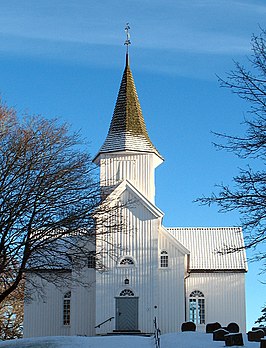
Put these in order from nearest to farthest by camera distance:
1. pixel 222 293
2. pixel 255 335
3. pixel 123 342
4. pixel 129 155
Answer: pixel 255 335 → pixel 123 342 → pixel 129 155 → pixel 222 293

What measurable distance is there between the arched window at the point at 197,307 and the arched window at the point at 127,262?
21.2 ft

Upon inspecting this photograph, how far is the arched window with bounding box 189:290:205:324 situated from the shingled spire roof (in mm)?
9163

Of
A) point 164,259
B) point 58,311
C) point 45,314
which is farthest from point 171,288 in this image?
point 45,314

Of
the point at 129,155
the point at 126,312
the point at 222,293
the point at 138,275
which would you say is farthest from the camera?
the point at 222,293

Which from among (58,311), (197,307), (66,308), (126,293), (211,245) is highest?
(211,245)

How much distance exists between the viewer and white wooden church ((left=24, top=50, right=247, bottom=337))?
42.2 metres

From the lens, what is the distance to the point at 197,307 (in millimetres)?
47188

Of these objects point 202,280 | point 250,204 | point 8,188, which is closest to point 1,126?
point 8,188

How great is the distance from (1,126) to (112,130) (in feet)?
57.9

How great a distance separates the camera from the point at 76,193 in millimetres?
29297

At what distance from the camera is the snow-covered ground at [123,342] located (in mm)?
29172

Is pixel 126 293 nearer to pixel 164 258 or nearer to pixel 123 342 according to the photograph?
pixel 164 258

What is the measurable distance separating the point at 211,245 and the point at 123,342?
20.5m

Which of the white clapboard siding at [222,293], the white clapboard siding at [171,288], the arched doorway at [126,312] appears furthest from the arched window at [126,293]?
the white clapboard siding at [222,293]
